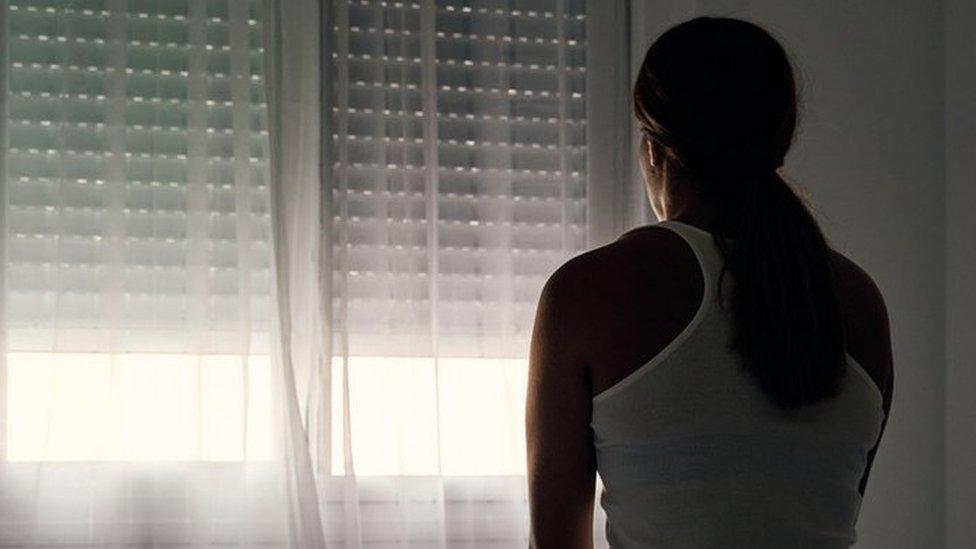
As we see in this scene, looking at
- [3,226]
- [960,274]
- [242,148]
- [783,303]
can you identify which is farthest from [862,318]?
[3,226]

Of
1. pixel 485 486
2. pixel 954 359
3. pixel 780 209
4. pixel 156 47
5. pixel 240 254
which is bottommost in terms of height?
pixel 485 486

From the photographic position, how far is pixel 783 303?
1.00m

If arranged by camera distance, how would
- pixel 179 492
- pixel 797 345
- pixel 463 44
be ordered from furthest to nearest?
pixel 463 44, pixel 179 492, pixel 797 345

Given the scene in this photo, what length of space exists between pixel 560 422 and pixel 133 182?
1.36 m

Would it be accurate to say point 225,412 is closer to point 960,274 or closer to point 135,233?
point 135,233

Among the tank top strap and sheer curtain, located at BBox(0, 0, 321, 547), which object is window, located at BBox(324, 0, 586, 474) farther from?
the tank top strap

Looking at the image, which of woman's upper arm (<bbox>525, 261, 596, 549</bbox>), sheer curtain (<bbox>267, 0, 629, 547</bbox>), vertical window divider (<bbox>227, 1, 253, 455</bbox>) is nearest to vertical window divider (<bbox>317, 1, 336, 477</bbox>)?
sheer curtain (<bbox>267, 0, 629, 547</bbox>)

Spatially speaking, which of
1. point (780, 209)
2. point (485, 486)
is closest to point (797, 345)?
point (780, 209)

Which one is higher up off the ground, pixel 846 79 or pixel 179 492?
pixel 846 79

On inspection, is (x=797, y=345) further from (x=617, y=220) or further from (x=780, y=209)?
(x=617, y=220)

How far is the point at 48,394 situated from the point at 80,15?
0.65 m

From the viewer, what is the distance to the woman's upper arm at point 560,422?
1019 mm

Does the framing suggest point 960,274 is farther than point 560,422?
Yes

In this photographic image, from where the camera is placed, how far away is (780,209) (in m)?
1.04
